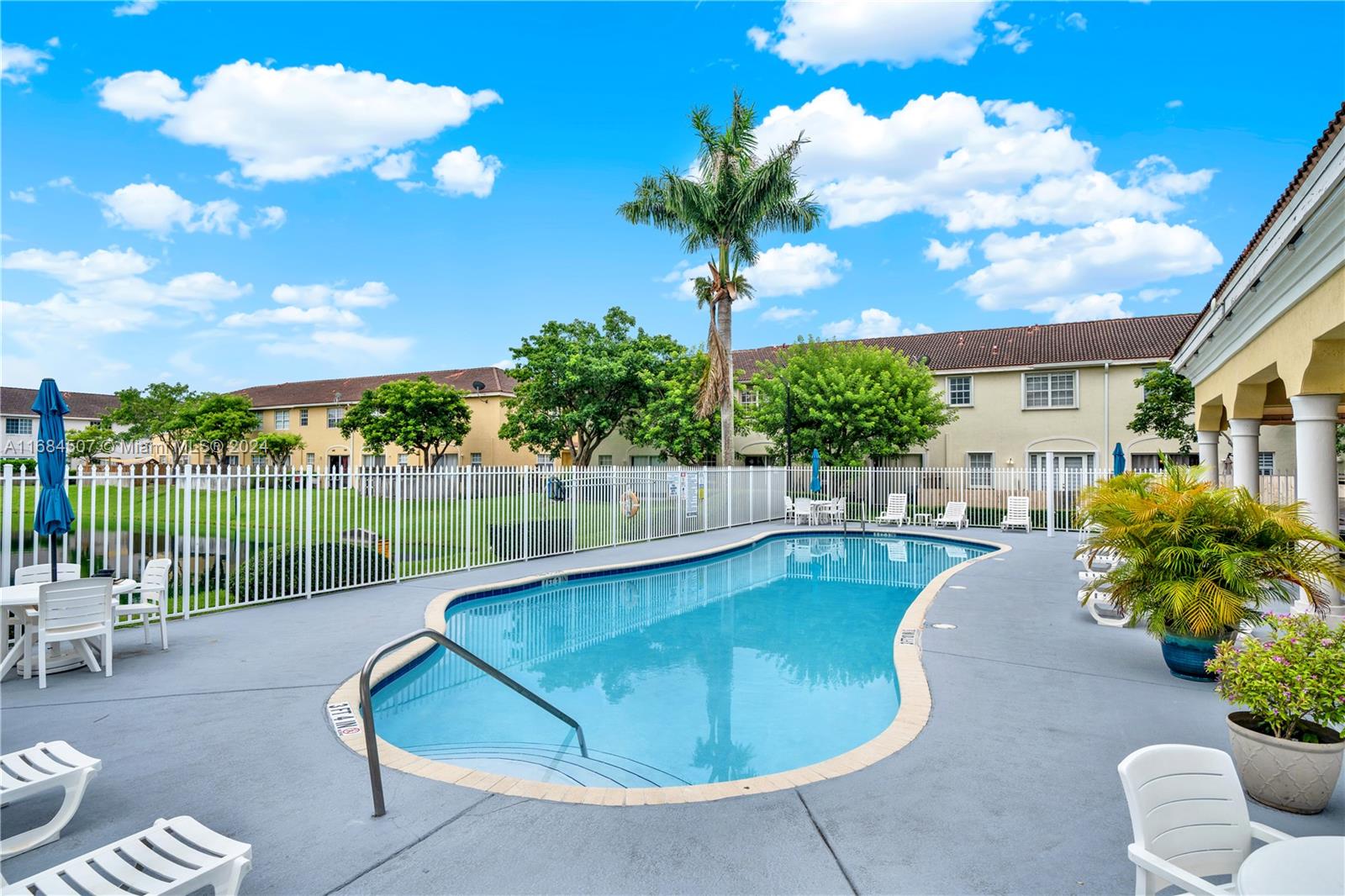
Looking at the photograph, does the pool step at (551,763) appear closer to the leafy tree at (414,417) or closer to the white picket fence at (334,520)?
the white picket fence at (334,520)

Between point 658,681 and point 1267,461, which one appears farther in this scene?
point 1267,461

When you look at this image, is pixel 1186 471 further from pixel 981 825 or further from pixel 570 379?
pixel 570 379

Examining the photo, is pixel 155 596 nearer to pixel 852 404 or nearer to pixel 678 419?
pixel 852 404

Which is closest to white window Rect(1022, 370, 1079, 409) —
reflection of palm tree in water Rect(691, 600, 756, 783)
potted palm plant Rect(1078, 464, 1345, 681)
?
potted palm plant Rect(1078, 464, 1345, 681)

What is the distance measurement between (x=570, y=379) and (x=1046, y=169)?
2096 cm

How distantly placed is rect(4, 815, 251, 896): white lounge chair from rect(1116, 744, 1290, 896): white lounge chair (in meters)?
3.50

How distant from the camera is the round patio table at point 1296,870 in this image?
2170 millimetres

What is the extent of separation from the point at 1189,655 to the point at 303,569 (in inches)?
431

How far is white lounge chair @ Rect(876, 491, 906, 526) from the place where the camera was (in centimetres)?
2411

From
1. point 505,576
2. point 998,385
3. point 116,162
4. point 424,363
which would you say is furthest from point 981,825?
point 424,363

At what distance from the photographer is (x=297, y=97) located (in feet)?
43.4

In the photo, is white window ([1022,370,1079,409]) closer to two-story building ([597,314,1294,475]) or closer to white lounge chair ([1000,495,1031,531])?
two-story building ([597,314,1294,475])

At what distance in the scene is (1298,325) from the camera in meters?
7.35

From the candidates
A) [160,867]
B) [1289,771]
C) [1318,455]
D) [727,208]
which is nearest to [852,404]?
[727,208]
